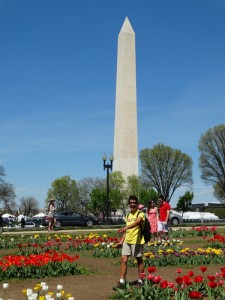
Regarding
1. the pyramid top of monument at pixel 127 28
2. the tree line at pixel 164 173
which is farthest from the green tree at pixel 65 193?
the pyramid top of monument at pixel 127 28

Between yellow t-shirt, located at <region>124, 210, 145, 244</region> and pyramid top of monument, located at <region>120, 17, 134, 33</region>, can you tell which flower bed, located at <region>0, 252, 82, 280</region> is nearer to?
yellow t-shirt, located at <region>124, 210, 145, 244</region>

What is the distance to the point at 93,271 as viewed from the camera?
31.6ft

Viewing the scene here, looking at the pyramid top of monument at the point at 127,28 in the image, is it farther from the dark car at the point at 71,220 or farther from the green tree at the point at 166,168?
the dark car at the point at 71,220

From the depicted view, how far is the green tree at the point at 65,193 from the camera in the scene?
81.8 meters

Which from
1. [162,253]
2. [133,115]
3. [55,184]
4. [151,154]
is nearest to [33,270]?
[162,253]

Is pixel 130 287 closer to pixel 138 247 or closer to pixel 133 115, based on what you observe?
pixel 138 247

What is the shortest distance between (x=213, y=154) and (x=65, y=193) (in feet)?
115

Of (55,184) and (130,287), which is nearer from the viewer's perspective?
(130,287)

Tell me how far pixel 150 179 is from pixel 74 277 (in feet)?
160

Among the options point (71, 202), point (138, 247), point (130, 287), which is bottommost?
point (130, 287)

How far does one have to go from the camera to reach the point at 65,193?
269 ft

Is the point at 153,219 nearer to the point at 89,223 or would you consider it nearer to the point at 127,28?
the point at 89,223

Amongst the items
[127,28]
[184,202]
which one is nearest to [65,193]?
[184,202]

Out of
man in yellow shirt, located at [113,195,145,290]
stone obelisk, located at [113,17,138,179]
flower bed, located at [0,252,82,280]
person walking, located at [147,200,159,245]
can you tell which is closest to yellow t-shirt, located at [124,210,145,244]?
man in yellow shirt, located at [113,195,145,290]
